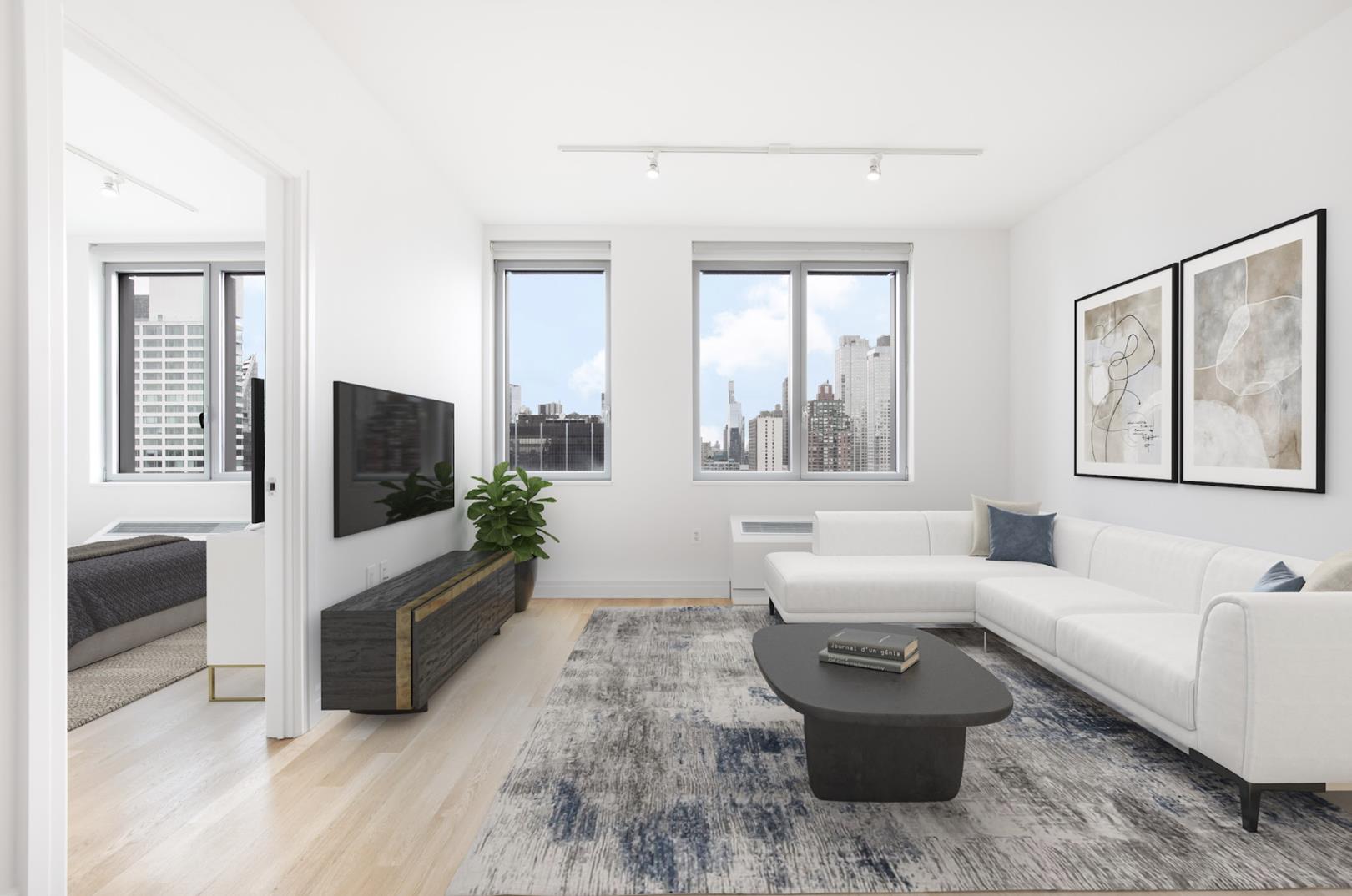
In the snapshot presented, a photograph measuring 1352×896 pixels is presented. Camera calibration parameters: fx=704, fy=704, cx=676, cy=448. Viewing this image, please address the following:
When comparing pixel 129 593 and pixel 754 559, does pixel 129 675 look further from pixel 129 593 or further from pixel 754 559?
pixel 754 559

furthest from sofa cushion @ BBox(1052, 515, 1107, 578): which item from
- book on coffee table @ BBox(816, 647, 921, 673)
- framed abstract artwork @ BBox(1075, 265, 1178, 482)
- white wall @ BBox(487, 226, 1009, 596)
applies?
book on coffee table @ BBox(816, 647, 921, 673)

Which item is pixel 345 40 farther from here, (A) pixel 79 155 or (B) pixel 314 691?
(B) pixel 314 691

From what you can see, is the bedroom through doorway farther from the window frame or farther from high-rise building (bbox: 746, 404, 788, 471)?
high-rise building (bbox: 746, 404, 788, 471)

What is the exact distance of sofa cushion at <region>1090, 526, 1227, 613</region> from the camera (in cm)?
315

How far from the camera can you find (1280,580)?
2.49 m

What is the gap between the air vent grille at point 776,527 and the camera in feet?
17.4

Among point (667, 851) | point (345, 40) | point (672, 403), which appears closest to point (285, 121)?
point (345, 40)

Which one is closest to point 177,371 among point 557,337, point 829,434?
point 557,337

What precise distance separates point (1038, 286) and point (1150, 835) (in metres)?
4.07

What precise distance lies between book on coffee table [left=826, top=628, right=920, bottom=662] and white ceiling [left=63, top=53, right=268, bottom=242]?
3.67m

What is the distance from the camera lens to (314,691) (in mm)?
2961

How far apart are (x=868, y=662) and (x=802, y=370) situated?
3636 millimetres

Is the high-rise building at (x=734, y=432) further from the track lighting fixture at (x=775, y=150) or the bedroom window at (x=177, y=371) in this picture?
the bedroom window at (x=177, y=371)

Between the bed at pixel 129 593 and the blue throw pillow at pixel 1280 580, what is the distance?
5052mm
